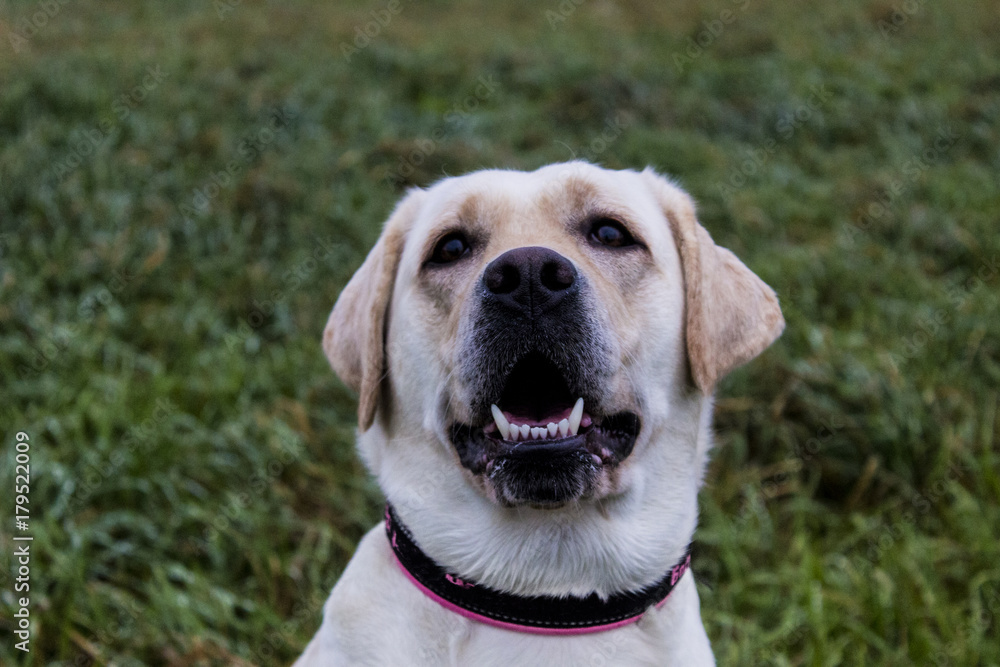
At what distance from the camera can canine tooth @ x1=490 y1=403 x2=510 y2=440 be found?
2174 mm

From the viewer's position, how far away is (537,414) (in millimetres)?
2301

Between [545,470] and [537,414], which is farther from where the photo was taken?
[537,414]

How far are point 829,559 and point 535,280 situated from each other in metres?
2.59

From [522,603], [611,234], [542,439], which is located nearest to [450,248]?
[611,234]

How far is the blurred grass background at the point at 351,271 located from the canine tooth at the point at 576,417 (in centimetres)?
104

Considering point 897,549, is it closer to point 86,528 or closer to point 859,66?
point 86,528

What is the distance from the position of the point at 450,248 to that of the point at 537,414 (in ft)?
1.90

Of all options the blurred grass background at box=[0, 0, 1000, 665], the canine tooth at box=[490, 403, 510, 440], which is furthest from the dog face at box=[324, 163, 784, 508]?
the blurred grass background at box=[0, 0, 1000, 665]

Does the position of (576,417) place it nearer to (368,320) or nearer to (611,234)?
(611,234)

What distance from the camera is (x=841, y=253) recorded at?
21.1ft

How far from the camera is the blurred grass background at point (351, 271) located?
3801 millimetres

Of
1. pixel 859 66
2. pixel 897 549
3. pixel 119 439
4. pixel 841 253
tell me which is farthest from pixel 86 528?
pixel 859 66

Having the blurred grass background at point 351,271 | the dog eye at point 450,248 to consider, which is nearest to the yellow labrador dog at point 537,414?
the dog eye at point 450,248

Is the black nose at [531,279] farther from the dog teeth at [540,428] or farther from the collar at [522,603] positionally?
the collar at [522,603]
